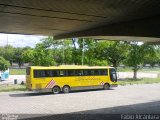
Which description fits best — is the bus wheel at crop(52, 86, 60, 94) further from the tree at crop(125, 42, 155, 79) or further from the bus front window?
the tree at crop(125, 42, 155, 79)

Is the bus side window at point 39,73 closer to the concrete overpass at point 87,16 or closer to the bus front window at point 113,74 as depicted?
the bus front window at point 113,74

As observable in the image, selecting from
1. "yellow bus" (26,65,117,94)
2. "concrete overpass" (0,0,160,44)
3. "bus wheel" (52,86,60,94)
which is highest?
"concrete overpass" (0,0,160,44)

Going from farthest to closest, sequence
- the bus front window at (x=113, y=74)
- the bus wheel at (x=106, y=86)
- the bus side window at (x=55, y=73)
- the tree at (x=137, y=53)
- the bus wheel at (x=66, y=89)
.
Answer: the tree at (x=137, y=53)
the bus front window at (x=113, y=74)
the bus wheel at (x=106, y=86)
the bus wheel at (x=66, y=89)
the bus side window at (x=55, y=73)

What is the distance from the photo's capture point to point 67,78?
2959cm

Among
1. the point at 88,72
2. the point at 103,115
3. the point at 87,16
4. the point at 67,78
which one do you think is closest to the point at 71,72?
the point at 67,78

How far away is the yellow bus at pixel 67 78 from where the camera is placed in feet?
89.9

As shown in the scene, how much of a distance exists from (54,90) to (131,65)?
2108 cm

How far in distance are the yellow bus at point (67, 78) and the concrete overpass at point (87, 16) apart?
494 inches

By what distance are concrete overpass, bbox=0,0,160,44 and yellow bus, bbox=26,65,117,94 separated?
41.2ft

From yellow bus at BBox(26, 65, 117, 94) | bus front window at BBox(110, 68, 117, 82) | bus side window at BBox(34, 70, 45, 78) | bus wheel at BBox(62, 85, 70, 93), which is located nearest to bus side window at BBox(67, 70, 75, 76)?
yellow bus at BBox(26, 65, 117, 94)

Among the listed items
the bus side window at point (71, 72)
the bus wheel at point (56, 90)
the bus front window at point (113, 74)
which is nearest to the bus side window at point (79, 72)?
the bus side window at point (71, 72)

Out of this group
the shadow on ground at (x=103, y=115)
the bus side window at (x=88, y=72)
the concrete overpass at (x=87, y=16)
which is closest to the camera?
the concrete overpass at (x=87, y=16)

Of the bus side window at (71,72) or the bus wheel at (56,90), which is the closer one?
the bus wheel at (56,90)

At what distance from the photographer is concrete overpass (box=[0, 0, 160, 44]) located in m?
9.28
